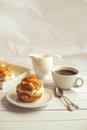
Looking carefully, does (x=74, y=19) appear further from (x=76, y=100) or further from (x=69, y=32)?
(x=76, y=100)

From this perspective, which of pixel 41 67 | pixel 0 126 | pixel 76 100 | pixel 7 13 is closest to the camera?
pixel 0 126

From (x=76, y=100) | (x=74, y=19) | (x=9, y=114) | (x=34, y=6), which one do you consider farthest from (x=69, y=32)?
(x=9, y=114)

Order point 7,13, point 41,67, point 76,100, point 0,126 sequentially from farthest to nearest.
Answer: point 7,13 → point 41,67 → point 76,100 → point 0,126

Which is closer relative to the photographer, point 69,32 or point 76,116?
point 76,116

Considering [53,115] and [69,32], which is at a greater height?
[69,32]

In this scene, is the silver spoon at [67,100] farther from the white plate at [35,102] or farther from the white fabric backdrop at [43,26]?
the white fabric backdrop at [43,26]

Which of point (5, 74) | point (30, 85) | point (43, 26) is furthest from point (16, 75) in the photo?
point (43, 26)
